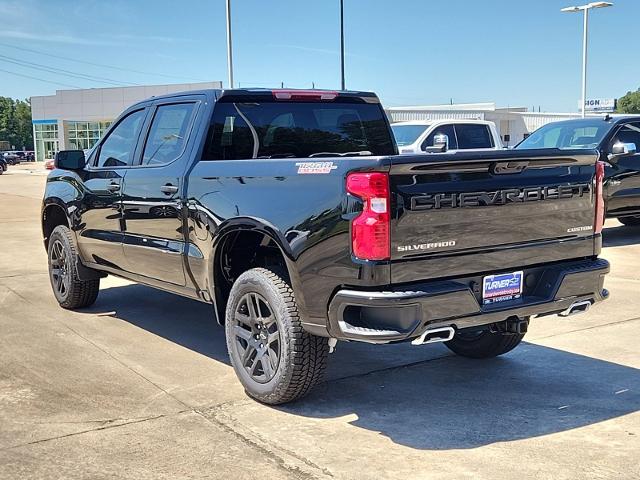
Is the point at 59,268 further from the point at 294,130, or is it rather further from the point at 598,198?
the point at 598,198

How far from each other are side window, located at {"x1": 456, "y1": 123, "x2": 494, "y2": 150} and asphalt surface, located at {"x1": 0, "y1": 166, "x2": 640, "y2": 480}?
779 cm

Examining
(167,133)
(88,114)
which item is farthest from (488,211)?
(88,114)

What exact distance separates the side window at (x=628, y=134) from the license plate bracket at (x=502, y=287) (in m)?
8.12

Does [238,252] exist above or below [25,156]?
below

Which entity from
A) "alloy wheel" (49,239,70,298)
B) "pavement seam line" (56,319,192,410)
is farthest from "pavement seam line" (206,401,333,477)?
"alloy wheel" (49,239,70,298)

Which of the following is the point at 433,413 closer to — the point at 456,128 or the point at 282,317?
the point at 282,317

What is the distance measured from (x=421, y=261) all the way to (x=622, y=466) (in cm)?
143

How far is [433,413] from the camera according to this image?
4.41 metres

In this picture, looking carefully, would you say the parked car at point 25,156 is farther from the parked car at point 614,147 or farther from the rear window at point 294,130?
the rear window at point 294,130

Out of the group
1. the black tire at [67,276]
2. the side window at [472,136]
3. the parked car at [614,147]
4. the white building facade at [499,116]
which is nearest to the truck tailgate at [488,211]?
the black tire at [67,276]

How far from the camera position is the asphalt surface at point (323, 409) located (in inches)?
145

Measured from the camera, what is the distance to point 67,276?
7.02 meters

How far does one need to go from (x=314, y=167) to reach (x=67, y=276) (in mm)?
3909

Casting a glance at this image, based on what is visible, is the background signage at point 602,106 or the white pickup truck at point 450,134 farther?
the background signage at point 602,106
